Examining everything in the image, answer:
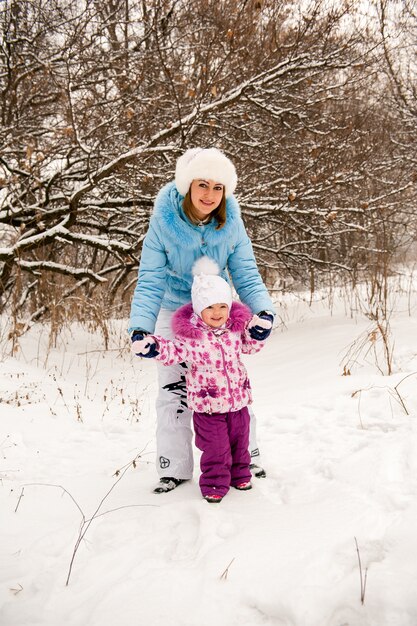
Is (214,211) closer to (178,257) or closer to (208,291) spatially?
(178,257)

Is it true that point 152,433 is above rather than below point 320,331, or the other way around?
below

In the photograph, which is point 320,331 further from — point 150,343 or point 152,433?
point 150,343

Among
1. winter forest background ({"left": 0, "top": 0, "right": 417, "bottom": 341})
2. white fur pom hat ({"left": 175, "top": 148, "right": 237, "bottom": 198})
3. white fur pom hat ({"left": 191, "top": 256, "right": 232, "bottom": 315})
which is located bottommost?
white fur pom hat ({"left": 191, "top": 256, "right": 232, "bottom": 315})

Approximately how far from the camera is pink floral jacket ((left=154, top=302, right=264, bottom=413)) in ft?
7.86

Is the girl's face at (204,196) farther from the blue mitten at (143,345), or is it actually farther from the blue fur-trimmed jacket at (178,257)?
the blue mitten at (143,345)

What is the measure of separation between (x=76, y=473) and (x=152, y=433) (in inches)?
29.8

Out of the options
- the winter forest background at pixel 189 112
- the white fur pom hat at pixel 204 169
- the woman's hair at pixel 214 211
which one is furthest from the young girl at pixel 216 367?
the winter forest background at pixel 189 112

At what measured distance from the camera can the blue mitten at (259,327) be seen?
94.9 inches

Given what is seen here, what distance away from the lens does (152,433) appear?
11.6ft

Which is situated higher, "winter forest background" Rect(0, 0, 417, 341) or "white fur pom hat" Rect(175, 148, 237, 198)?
"winter forest background" Rect(0, 0, 417, 341)

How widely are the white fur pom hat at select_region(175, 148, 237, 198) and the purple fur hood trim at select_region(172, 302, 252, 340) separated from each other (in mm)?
599

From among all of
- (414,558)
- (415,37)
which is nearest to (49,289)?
(414,558)

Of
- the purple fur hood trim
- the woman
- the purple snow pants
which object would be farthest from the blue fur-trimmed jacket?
the purple snow pants

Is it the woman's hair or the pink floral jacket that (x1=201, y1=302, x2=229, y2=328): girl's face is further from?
the woman's hair
